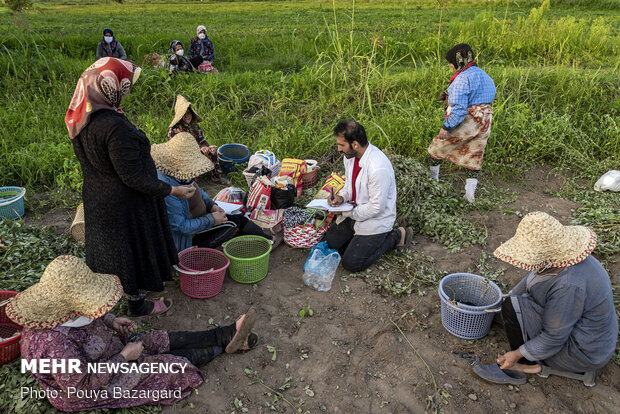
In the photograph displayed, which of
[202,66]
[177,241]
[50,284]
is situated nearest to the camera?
[50,284]

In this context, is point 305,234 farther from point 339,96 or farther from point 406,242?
point 339,96

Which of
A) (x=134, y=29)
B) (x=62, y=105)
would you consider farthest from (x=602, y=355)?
(x=134, y=29)

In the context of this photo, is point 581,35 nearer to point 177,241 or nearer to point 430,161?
point 430,161

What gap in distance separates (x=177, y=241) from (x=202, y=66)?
6404 mm

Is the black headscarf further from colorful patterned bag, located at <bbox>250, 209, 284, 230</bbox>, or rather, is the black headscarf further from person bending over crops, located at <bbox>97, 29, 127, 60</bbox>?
person bending over crops, located at <bbox>97, 29, 127, 60</bbox>

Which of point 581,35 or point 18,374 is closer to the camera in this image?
point 18,374

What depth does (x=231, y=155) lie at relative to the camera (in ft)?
20.5

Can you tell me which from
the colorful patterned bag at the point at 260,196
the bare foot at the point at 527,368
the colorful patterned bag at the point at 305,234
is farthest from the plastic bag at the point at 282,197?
the bare foot at the point at 527,368

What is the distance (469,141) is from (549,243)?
9.32 feet

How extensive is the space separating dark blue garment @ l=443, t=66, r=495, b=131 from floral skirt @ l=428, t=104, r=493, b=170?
0.10 meters

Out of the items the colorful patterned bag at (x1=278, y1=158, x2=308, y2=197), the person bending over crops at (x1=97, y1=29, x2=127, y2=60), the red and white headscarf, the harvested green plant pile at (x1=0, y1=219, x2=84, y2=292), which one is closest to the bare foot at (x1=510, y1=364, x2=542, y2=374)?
the colorful patterned bag at (x1=278, y1=158, x2=308, y2=197)

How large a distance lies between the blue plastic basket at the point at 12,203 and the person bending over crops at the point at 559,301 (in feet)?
15.4

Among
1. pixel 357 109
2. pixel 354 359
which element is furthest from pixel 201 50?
pixel 354 359

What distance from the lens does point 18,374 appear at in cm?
281
